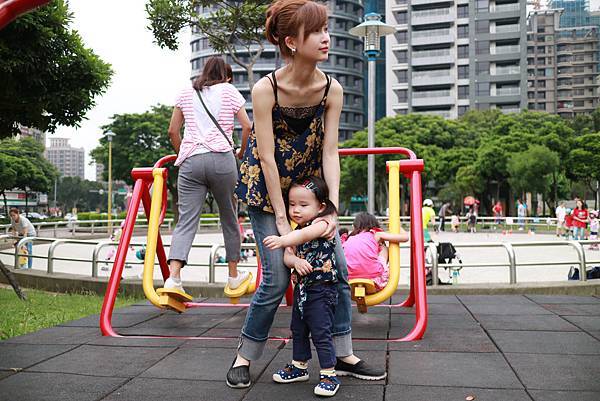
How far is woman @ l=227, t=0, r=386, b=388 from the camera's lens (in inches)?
101

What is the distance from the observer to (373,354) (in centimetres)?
327

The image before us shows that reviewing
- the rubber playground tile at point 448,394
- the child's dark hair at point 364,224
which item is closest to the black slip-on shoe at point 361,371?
the rubber playground tile at point 448,394

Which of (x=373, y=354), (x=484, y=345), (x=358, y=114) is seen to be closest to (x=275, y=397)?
(x=373, y=354)

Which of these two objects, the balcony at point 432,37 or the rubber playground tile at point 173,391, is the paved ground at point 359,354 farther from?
the balcony at point 432,37

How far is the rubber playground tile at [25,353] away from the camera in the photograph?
3.07m

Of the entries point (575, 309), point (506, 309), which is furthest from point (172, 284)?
point (575, 309)

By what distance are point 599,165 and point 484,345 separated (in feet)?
123

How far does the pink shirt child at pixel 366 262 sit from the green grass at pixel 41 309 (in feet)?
7.89

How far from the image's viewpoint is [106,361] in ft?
10.3

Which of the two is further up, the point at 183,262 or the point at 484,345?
the point at 183,262

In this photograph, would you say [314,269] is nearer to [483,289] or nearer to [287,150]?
[287,150]

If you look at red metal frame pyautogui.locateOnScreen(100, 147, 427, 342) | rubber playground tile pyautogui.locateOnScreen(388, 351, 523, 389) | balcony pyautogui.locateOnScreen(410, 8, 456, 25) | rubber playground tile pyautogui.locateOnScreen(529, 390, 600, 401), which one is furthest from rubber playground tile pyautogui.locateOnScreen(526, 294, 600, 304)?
balcony pyautogui.locateOnScreen(410, 8, 456, 25)

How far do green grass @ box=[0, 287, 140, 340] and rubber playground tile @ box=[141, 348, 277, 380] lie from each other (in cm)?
165

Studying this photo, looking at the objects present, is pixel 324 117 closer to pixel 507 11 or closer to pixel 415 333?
pixel 415 333
